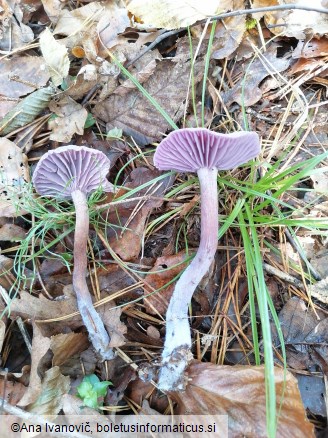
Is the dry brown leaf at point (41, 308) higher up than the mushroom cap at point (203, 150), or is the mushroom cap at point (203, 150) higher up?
the mushroom cap at point (203, 150)

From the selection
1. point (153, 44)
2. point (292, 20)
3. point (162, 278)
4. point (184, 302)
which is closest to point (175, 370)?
point (184, 302)

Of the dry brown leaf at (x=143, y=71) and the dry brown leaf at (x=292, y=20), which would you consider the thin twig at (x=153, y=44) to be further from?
the dry brown leaf at (x=292, y=20)

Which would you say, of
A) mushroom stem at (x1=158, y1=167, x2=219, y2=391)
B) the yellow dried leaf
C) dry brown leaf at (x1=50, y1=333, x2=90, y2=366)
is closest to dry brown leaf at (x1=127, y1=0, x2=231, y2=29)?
the yellow dried leaf

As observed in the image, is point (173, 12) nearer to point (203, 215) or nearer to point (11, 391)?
point (203, 215)

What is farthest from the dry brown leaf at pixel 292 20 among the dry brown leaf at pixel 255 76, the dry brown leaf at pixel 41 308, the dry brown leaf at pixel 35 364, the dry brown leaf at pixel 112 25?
the dry brown leaf at pixel 35 364

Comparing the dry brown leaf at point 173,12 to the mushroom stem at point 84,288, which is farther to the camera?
the dry brown leaf at point 173,12

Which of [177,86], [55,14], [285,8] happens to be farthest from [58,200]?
[285,8]

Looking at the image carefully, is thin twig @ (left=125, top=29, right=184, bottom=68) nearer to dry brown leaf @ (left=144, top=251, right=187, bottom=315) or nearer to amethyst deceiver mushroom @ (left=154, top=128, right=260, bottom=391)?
amethyst deceiver mushroom @ (left=154, top=128, right=260, bottom=391)
